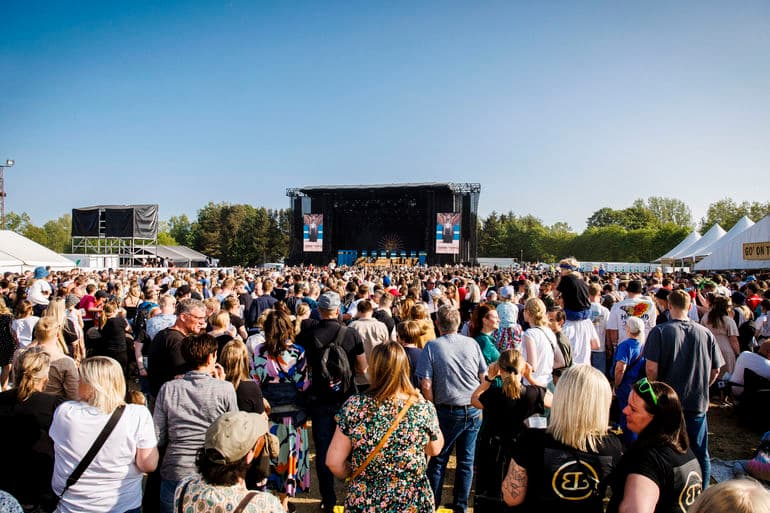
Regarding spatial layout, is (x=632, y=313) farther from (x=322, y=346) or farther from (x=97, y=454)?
(x=97, y=454)

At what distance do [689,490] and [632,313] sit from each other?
12.6 feet

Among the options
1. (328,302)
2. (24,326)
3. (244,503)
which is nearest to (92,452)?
(244,503)

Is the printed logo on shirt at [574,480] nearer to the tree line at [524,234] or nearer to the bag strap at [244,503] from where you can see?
the bag strap at [244,503]

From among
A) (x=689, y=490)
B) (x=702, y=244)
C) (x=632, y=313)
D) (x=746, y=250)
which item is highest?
(x=702, y=244)

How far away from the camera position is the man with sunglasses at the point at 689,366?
3.08 metres

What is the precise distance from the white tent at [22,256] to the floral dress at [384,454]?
20.9 m

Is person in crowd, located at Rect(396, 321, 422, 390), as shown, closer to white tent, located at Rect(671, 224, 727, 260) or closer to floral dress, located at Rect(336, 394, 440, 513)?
floral dress, located at Rect(336, 394, 440, 513)

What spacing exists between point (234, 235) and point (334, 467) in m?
59.5

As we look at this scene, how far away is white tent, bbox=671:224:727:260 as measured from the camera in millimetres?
21609

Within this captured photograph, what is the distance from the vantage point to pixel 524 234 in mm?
65688

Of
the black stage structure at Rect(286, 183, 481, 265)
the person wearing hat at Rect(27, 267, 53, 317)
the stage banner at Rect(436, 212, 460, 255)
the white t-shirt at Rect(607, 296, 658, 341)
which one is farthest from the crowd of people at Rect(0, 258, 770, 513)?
the black stage structure at Rect(286, 183, 481, 265)

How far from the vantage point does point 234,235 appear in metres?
58.1

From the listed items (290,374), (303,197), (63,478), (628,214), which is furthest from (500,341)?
(628,214)

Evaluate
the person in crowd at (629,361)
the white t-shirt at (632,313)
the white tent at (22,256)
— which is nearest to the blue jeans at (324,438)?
the person in crowd at (629,361)
